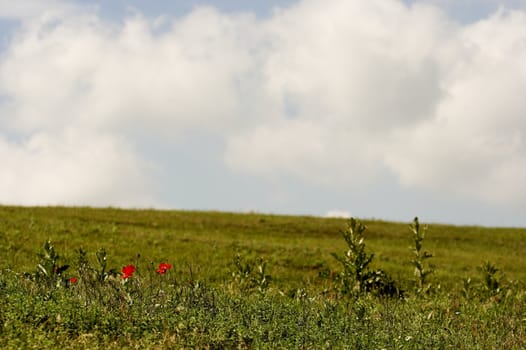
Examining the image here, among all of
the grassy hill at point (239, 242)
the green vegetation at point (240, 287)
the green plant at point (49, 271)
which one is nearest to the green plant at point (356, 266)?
the green vegetation at point (240, 287)

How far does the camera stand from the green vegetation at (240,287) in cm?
1038

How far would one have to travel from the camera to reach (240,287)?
17.6 m

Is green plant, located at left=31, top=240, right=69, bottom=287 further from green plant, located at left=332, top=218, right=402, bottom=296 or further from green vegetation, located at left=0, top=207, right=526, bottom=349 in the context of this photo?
green plant, located at left=332, top=218, right=402, bottom=296

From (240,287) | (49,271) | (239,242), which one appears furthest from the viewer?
(239,242)

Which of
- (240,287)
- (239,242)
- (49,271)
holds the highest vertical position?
(239,242)

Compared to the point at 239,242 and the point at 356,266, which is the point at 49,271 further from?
the point at 239,242

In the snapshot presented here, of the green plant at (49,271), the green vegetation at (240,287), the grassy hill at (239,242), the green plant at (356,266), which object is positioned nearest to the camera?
the green vegetation at (240,287)

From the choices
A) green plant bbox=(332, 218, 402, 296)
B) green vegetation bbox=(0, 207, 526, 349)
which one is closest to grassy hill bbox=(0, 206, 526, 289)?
green vegetation bbox=(0, 207, 526, 349)

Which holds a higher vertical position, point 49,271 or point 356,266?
point 356,266

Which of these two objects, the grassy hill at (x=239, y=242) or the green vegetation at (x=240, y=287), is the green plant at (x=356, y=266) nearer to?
the green vegetation at (x=240, y=287)

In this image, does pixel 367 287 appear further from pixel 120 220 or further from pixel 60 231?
pixel 120 220

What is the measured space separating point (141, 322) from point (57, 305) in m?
1.53

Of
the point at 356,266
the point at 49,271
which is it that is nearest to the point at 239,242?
the point at 356,266

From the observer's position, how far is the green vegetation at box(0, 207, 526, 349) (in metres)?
10.4
